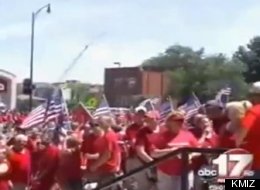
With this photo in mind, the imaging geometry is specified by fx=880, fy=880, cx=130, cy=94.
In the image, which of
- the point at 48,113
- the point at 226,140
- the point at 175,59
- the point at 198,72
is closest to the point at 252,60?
the point at 198,72

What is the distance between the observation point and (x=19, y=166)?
13.4 m

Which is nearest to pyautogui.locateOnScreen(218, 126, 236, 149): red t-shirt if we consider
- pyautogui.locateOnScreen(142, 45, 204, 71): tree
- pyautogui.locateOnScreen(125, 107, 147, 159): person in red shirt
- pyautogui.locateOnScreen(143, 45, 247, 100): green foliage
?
pyautogui.locateOnScreen(125, 107, 147, 159): person in red shirt

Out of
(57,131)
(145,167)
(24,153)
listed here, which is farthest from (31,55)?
(145,167)

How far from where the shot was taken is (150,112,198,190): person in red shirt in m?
10.9

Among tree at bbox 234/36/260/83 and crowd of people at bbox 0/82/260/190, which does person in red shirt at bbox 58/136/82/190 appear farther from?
tree at bbox 234/36/260/83

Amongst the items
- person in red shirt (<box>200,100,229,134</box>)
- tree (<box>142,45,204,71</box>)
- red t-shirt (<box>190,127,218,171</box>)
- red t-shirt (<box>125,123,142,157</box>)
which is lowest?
red t-shirt (<box>125,123,142,157</box>)

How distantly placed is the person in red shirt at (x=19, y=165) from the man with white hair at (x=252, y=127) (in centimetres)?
545

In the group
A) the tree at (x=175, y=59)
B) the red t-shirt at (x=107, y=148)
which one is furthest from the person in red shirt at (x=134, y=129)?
the tree at (x=175, y=59)

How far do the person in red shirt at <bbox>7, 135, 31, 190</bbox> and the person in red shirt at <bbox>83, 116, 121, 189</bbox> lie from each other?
1.18 meters

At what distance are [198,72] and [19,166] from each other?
112092 mm

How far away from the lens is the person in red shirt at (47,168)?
14039 mm

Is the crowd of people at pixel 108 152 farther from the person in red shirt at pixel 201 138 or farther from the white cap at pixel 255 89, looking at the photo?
the white cap at pixel 255 89

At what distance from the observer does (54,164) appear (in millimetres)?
14172

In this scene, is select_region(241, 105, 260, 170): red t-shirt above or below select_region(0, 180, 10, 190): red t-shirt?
above
